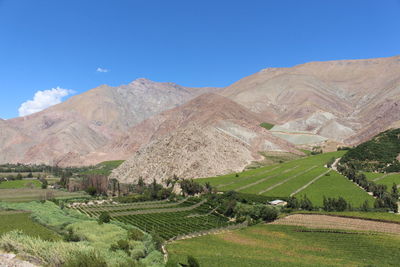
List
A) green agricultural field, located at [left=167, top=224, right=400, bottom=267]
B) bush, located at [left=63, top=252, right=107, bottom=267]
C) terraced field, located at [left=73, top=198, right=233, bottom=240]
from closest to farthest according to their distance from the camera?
bush, located at [left=63, top=252, right=107, bottom=267] → green agricultural field, located at [left=167, top=224, right=400, bottom=267] → terraced field, located at [left=73, top=198, right=233, bottom=240]

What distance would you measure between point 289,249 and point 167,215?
40197mm

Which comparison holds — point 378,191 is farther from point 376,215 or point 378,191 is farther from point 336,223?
point 336,223

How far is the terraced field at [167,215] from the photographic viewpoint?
220 feet

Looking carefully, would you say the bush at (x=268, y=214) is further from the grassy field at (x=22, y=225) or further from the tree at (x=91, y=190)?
the tree at (x=91, y=190)

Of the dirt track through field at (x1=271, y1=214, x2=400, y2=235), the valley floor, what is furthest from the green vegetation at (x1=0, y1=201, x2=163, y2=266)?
the dirt track through field at (x1=271, y1=214, x2=400, y2=235)

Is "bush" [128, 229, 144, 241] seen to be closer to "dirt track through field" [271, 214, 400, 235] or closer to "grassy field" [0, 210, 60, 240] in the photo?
"grassy field" [0, 210, 60, 240]

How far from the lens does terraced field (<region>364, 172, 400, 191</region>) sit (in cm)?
9374

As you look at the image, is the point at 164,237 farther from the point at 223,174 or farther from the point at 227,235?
the point at 223,174

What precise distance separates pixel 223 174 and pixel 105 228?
97109 millimetres

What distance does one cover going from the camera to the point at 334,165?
131m

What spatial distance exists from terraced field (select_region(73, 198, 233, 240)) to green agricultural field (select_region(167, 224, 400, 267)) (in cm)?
838

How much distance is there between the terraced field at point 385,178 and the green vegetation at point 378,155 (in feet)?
26.2

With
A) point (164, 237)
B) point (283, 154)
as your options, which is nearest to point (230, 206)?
point (164, 237)

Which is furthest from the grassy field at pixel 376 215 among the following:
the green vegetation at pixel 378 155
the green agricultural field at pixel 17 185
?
the green agricultural field at pixel 17 185
